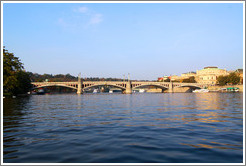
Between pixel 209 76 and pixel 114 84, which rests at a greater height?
pixel 209 76

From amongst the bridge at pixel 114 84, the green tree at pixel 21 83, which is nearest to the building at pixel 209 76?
the bridge at pixel 114 84

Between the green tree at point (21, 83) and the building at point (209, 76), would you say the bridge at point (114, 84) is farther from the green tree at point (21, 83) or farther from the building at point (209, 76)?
the building at point (209, 76)

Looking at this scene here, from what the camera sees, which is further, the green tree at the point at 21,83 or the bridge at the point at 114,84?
the bridge at the point at 114,84

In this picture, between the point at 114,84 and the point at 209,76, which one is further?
the point at 209,76

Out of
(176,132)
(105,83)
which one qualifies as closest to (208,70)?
(105,83)

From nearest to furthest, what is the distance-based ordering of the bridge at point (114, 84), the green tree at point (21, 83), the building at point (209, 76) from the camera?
1. the green tree at point (21, 83)
2. the bridge at point (114, 84)
3. the building at point (209, 76)

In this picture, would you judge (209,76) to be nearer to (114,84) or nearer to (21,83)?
(114,84)

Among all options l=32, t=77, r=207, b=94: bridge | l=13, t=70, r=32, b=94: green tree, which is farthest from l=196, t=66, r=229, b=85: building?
l=13, t=70, r=32, b=94: green tree

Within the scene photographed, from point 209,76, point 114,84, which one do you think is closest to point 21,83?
point 114,84

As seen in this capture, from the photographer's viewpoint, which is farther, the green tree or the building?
the building

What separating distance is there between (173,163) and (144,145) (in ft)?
7.41

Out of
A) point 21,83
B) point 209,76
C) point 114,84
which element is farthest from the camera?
point 209,76

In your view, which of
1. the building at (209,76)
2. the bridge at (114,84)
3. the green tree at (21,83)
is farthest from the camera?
the building at (209,76)

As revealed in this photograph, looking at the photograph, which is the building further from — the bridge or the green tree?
the green tree
